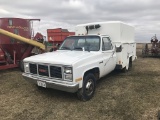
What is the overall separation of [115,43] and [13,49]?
5.64 metres

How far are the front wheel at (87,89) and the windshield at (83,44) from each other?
1.19 metres

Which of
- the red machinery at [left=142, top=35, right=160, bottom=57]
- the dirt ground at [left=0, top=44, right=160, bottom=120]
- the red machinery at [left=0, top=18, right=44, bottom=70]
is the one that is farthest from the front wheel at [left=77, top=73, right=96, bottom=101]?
the red machinery at [left=142, top=35, right=160, bottom=57]

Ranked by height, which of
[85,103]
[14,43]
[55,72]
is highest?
[14,43]

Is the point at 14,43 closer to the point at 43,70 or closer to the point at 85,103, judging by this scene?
the point at 43,70

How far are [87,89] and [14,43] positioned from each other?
20.0 ft

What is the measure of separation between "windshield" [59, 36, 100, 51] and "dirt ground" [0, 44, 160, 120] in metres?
1.57

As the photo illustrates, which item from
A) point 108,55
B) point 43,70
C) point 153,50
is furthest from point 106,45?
point 153,50

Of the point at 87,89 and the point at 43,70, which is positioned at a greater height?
the point at 43,70

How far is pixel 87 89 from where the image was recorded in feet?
17.3

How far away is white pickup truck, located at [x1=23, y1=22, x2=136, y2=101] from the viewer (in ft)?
15.3

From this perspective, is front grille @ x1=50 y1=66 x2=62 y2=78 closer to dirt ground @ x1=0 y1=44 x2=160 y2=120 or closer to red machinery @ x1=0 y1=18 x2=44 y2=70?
dirt ground @ x1=0 y1=44 x2=160 y2=120

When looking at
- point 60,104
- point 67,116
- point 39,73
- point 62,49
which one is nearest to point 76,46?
point 62,49

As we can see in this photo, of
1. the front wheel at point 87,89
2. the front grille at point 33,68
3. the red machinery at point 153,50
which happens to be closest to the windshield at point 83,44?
the front wheel at point 87,89

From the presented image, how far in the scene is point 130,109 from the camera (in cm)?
468
